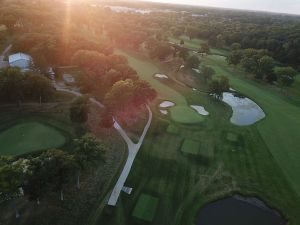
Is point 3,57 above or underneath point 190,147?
underneath

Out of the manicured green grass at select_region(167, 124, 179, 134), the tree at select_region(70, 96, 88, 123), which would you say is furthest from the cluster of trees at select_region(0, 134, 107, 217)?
the manicured green grass at select_region(167, 124, 179, 134)

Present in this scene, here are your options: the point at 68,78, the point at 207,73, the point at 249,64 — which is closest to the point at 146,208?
the point at 68,78

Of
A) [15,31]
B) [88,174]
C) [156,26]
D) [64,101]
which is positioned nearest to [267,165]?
[88,174]

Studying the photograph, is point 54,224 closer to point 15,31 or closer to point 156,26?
point 15,31

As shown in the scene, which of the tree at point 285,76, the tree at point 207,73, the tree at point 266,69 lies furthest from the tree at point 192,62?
the tree at point 285,76

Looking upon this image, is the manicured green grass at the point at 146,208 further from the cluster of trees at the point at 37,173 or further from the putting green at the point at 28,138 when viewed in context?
the putting green at the point at 28,138

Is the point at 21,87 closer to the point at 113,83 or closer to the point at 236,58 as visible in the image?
the point at 113,83

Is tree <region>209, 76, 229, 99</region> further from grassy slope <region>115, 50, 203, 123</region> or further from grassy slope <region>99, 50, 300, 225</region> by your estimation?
grassy slope <region>99, 50, 300, 225</region>
